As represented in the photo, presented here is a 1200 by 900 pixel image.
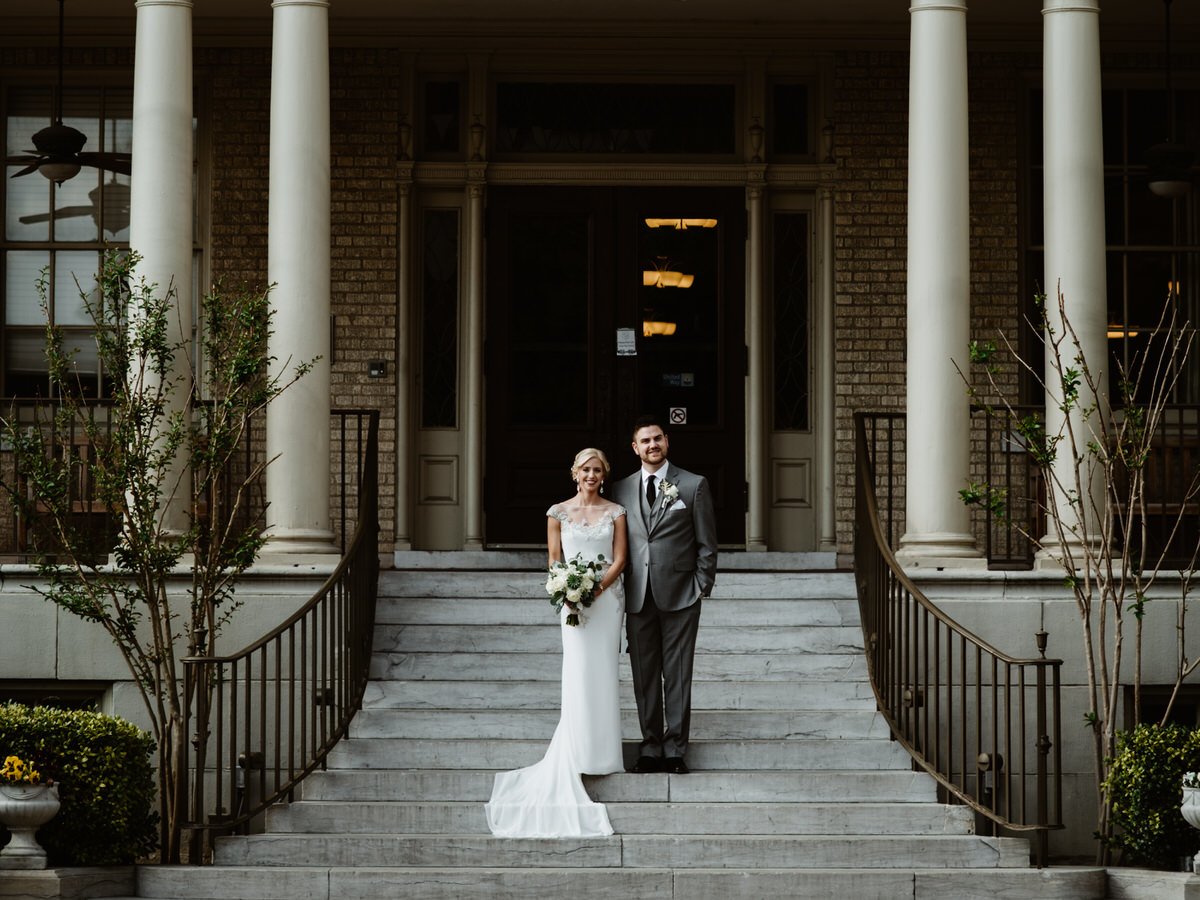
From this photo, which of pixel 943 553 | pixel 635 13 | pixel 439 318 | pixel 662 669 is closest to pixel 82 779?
pixel 662 669

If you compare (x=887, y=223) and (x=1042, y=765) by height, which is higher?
(x=887, y=223)

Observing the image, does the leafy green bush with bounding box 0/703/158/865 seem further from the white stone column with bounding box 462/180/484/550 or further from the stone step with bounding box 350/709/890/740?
the white stone column with bounding box 462/180/484/550

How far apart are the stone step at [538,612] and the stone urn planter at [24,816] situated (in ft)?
9.62

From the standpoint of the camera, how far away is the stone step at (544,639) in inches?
425

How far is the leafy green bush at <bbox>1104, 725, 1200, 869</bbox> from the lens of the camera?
28.8ft

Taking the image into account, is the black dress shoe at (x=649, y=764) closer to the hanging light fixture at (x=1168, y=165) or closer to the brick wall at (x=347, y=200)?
the brick wall at (x=347, y=200)

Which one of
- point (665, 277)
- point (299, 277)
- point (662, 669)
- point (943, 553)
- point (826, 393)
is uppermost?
point (665, 277)

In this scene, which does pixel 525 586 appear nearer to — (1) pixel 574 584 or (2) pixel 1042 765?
(1) pixel 574 584

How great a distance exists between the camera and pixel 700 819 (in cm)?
902

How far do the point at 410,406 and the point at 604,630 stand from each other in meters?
4.45

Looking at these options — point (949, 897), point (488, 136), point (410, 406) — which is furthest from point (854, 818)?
point (488, 136)

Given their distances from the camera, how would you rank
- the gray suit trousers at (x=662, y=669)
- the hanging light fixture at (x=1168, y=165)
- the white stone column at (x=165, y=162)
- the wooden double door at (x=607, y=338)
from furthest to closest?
1. the wooden double door at (x=607, y=338)
2. the hanging light fixture at (x=1168, y=165)
3. the white stone column at (x=165, y=162)
4. the gray suit trousers at (x=662, y=669)

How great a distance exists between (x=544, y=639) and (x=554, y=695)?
677mm

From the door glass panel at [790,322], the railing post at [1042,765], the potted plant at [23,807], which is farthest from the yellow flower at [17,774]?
the door glass panel at [790,322]
